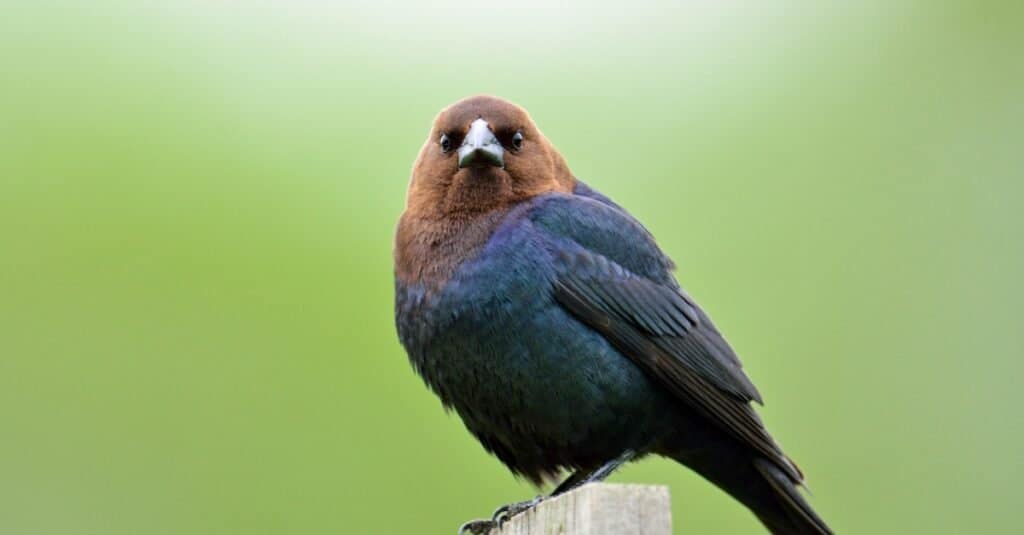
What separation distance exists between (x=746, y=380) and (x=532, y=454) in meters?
0.80

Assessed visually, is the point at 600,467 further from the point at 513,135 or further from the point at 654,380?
the point at 513,135

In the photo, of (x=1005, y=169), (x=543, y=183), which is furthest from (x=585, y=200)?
(x=1005, y=169)

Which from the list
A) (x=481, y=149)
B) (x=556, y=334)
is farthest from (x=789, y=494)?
(x=481, y=149)

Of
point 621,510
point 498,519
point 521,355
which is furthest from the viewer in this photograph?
point 521,355

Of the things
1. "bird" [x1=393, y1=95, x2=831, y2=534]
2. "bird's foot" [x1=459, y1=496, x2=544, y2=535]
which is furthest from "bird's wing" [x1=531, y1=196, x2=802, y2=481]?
"bird's foot" [x1=459, y1=496, x2=544, y2=535]

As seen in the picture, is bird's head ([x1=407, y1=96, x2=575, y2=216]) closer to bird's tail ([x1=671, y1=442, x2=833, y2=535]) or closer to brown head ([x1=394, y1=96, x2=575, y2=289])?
brown head ([x1=394, y1=96, x2=575, y2=289])

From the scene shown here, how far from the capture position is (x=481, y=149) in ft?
17.6

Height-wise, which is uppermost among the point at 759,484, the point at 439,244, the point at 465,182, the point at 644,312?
the point at 465,182

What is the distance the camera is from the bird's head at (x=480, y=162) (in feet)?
17.7

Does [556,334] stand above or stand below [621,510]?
above

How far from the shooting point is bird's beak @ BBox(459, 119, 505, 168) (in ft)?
17.5

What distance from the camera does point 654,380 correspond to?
513 cm

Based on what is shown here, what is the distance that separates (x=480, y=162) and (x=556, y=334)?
753 mm

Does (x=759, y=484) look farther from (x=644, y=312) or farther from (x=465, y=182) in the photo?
(x=465, y=182)
